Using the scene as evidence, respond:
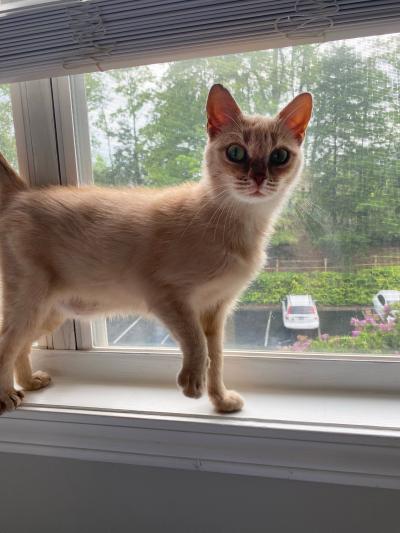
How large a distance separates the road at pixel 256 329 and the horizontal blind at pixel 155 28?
58 centimetres

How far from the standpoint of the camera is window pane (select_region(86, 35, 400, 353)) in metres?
1.01

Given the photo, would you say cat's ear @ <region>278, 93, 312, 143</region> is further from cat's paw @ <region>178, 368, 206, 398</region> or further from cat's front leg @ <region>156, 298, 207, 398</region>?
cat's paw @ <region>178, 368, 206, 398</region>

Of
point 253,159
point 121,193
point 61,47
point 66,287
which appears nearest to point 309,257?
point 253,159

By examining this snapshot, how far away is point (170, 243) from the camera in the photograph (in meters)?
0.96

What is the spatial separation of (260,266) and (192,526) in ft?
1.87

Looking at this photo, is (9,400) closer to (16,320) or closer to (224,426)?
(16,320)

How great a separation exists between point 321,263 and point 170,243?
372 mm

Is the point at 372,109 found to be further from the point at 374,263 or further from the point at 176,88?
the point at 176,88

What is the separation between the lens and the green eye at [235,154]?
0.95 meters

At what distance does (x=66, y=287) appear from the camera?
107cm

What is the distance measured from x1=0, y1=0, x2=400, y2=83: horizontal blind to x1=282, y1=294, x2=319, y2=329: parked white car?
0.56m

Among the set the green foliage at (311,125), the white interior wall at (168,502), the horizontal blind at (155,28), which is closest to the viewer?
the horizontal blind at (155,28)

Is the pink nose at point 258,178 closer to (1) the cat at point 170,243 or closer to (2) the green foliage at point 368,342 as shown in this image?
(1) the cat at point 170,243

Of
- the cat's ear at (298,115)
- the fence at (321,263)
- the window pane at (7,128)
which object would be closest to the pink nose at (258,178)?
the cat's ear at (298,115)
